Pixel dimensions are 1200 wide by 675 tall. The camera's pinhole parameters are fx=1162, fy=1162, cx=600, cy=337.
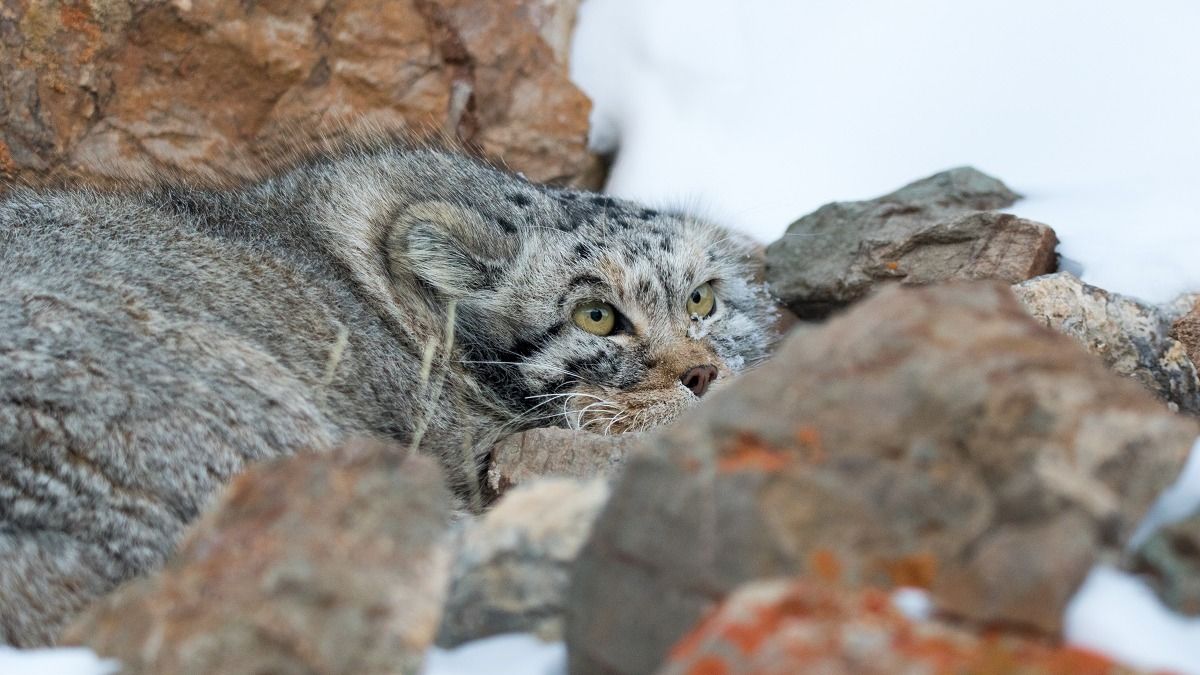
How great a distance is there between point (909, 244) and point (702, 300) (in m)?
1.00

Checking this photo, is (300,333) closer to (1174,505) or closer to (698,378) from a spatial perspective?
(698,378)

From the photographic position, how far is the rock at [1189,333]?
451 centimetres

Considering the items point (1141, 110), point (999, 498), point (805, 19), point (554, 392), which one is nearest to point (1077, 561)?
point (999, 498)

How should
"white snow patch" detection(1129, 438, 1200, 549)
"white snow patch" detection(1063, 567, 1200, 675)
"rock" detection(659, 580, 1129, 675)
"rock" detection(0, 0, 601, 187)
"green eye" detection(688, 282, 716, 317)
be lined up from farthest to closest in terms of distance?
"rock" detection(0, 0, 601, 187)
"green eye" detection(688, 282, 716, 317)
"white snow patch" detection(1129, 438, 1200, 549)
"white snow patch" detection(1063, 567, 1200, 675)
"rock" detection(659, 580, 1129, 675)

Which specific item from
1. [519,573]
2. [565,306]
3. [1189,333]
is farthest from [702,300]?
[519,573]

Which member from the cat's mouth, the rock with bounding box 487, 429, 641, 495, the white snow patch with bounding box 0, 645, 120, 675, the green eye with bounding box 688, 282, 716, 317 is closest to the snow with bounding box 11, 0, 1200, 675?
the green eye with bounding box 688, 282, 716, 317

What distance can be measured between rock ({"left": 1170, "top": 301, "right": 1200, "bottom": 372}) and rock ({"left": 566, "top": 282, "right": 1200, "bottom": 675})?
2689 millimetres

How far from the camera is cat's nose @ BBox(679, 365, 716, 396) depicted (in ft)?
14.4

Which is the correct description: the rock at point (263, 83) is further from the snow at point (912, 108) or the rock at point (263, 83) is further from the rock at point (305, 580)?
the rock at point (305, 580)

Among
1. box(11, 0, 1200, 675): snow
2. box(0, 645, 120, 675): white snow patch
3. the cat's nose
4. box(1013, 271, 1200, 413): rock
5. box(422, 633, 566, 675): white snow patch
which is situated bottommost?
box(0, 645, 120, 675): white snow patch

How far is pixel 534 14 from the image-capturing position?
6738 millimetres

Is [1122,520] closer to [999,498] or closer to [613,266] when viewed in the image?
[999,498]

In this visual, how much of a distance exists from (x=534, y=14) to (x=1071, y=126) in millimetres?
3004

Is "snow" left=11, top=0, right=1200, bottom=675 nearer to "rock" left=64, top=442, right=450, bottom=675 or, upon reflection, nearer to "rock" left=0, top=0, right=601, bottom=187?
"rock" left=0, top=0, right=601, bottom=187
